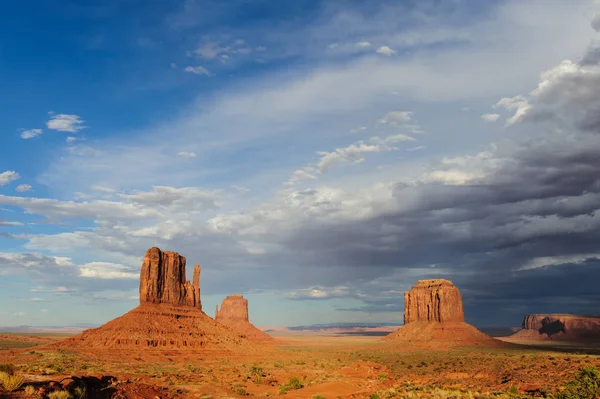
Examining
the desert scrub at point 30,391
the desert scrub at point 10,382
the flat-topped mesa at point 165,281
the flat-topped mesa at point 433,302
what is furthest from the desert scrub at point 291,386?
the flat-topped mesa at point 433,302

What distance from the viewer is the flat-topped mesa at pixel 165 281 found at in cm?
9894

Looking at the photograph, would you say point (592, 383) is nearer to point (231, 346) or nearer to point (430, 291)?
point (231, 346)

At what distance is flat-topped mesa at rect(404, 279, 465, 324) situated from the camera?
140000 mm

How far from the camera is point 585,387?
22094 millimetres

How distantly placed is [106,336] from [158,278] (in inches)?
907

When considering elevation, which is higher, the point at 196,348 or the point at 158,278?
the point at 158,278

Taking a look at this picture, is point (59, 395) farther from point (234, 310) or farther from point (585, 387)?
point (234, 310)

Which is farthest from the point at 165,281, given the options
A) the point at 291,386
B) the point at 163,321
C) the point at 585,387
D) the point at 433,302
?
the point at 585,387

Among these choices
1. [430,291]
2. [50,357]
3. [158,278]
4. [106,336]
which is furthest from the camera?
[430,291]

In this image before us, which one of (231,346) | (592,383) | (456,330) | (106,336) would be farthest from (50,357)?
(456,330)

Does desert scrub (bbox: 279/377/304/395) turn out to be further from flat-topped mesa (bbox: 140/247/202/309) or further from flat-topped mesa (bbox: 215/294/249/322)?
flat-topped mesa (bbox: 215/294/249/322)

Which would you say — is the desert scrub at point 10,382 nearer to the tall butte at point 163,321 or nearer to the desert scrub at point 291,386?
the desert scrub at point 291,386

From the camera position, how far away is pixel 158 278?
10150 centimetres

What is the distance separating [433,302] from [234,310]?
86748 millimetres
